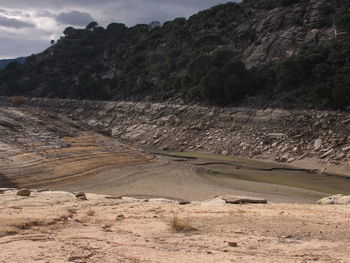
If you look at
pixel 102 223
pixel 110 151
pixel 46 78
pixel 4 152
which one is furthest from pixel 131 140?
pixel 46 78

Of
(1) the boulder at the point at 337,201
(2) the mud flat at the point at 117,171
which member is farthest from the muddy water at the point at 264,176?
(1) the boulder at the point at 337,201

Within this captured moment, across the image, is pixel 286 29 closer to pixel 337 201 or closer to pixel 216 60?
pixel 216 60

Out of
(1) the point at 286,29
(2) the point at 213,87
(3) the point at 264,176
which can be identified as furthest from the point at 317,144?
(1) the point at 286,29

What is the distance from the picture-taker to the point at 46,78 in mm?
87688

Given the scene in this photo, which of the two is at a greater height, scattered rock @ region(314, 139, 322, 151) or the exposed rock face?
the exposed rock face

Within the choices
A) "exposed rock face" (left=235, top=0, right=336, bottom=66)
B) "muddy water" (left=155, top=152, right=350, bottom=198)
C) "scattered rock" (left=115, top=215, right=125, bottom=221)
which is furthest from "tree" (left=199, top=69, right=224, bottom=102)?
"scattered rock" (left=115, top=215, right=125, bottom=221)

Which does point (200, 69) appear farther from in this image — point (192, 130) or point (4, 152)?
point (4, 152)

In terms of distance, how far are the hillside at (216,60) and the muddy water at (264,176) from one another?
9.71 meters

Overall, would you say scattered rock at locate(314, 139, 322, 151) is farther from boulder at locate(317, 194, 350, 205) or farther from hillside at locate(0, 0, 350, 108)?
boulder at locate(317, 194, 350, 205)

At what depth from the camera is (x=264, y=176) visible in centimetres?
2700

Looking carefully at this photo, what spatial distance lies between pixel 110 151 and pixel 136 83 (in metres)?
38.1

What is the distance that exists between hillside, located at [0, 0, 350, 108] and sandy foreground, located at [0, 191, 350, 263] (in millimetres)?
27396

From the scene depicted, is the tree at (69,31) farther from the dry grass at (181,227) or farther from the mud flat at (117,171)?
the dry grass at (181,227)

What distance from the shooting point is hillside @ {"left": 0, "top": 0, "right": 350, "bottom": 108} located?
135ft
